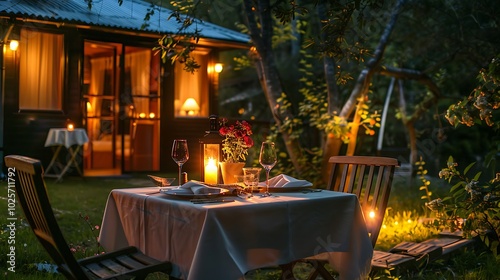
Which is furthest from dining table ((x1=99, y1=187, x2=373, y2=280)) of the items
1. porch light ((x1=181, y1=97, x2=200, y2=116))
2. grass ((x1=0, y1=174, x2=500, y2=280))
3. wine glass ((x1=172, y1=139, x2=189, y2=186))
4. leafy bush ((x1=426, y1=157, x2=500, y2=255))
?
porch light ((x1=181, y1=97, x2=200, y2=116))

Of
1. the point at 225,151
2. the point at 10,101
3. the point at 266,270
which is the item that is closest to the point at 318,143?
the point at 10,101

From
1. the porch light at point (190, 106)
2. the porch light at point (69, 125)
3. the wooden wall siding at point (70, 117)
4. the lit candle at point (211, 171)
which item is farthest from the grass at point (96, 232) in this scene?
the porch light at point (190, 106)

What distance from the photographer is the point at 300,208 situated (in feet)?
9.77

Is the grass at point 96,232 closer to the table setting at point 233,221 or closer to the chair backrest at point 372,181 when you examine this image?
the chair backrest at point 372,181

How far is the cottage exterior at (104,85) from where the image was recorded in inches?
379

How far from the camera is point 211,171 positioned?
11.4 feet

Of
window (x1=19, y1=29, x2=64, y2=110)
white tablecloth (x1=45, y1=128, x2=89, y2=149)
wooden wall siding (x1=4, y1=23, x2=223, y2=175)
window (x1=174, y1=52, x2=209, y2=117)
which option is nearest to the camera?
white tablecloth (x1=45, y1=128, x2=89, y2=149)

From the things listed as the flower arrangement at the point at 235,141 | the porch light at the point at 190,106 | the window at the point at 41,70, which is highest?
the window at the point at 41,70

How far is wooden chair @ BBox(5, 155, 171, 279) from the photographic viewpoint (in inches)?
99.2

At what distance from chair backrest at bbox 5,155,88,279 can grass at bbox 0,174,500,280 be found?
1.34 meters

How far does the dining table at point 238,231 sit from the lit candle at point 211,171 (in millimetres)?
307

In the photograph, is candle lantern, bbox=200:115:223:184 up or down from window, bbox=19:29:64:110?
down

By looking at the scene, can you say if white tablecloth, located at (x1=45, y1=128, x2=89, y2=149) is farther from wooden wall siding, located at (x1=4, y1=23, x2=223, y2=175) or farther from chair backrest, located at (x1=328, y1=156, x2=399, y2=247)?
chair backrest, located at (x1=328, y1=156, x2=399, y2=247)

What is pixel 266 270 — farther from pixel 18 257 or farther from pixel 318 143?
pixel 318 143
